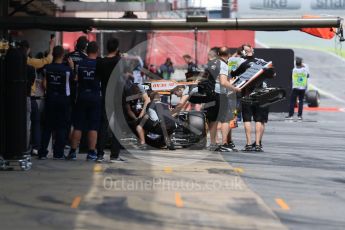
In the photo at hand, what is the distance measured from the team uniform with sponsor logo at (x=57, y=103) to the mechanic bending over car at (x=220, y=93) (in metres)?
2.66

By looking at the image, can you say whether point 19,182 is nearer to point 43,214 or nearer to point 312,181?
point 43,214

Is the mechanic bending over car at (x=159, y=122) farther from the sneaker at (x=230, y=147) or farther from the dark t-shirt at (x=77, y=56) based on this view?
the dark t-shirt at (x=77, y=56)

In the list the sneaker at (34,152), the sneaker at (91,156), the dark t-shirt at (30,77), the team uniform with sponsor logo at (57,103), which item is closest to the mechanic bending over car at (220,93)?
the sneaker at (91,156)

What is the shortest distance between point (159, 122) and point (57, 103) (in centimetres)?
236

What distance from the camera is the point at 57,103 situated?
1391 cm

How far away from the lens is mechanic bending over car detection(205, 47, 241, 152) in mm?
15112

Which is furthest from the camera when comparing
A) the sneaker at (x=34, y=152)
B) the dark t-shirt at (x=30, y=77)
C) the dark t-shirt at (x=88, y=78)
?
the sneaker at (x=34, y=152)

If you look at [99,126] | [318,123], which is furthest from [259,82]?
[318,123]

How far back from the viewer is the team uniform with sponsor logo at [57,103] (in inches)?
546

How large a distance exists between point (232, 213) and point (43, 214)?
78.3 inches

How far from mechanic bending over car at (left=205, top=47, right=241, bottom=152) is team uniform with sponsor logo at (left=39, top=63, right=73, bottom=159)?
105 inches

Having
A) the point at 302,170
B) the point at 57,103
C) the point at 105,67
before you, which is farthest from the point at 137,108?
the point at 302,170

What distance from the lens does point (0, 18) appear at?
13.9 metres

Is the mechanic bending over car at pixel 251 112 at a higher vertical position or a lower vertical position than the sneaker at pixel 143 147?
higher
